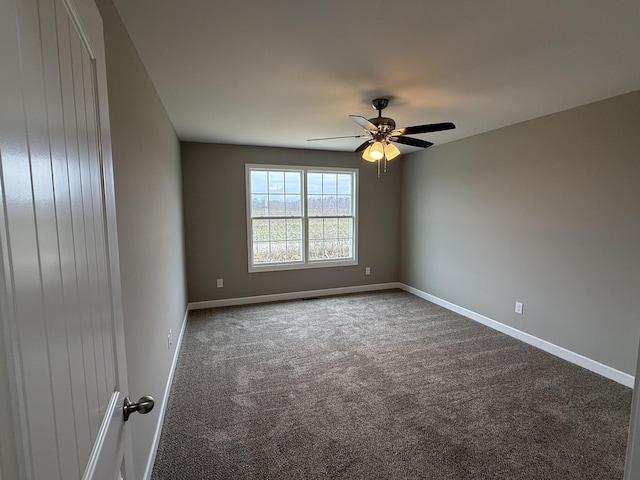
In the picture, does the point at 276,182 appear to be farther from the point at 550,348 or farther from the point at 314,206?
the point at 550,348

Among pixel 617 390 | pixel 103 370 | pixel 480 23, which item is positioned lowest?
pixel 617 390

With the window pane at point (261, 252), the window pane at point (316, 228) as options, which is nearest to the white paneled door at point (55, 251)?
the window pane at point (261, 252)

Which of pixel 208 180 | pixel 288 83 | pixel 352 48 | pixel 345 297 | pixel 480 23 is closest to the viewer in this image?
pixel 480 23

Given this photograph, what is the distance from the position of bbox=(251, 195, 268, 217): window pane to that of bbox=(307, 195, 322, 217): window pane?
27.4 inches

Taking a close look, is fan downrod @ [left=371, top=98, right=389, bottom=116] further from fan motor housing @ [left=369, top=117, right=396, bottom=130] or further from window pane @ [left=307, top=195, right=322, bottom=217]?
window pane @ [left=307, top=195, right=322, bottom=217]

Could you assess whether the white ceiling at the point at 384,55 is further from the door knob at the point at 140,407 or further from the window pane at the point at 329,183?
the window pane at the point at 329,183

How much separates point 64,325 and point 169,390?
2.38m

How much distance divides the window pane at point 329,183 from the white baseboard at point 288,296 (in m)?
1.62

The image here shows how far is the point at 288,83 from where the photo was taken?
2.38 meters

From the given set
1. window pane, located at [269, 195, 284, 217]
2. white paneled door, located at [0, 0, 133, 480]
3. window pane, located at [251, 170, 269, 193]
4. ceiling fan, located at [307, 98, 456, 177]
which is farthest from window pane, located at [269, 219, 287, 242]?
white paneled door, located at [0, 0, 133, 480]

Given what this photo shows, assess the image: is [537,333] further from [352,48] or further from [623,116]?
[352,48]

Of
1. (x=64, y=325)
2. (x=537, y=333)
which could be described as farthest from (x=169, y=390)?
(x=537, y=333)

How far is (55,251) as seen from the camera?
0.56 m

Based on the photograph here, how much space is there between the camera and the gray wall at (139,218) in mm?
1451
